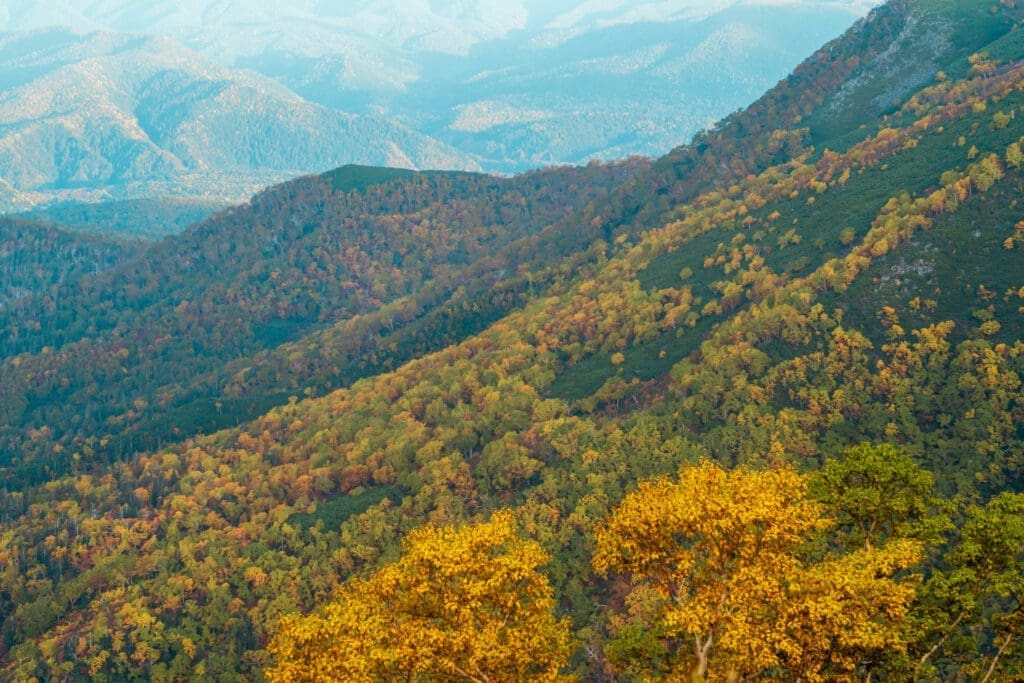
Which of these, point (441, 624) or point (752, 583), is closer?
point (752, 583)

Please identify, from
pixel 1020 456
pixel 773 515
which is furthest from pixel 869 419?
pixel 773 515

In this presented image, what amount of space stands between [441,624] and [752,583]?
1964 centimetres

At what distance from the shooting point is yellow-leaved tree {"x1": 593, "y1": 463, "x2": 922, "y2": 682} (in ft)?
144

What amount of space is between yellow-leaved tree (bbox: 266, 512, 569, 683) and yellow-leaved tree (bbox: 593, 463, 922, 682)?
5.67 m

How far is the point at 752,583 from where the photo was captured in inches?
1832

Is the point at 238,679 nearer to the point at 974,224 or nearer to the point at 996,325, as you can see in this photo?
the point at 996,325

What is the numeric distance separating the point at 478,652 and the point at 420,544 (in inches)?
327

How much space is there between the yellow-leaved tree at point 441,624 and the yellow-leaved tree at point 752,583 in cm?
567

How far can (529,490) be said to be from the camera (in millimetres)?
185750

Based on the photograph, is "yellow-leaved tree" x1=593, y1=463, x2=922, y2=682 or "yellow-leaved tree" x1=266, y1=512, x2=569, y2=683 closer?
"yellow-leaved tree" x1=593, y1=463, x2=922, y2=682

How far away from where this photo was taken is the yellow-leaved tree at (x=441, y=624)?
160 feet

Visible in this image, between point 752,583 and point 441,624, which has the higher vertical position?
point 752,583

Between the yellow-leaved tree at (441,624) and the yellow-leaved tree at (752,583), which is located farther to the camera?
the yellow-leaved tree at (441,624)

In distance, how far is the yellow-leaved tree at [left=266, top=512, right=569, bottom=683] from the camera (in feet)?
160
